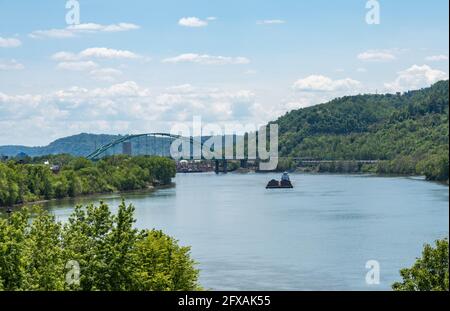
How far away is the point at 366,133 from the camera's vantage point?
115562 mm

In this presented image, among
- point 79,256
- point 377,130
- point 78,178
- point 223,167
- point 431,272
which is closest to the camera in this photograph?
point 79,256

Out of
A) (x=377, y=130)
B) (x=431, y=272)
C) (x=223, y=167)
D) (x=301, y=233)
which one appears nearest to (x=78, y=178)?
(x=301, y=233)

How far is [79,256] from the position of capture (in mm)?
10734

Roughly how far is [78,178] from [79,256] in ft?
168

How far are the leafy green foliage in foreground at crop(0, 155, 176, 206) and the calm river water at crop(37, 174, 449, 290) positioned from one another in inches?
126

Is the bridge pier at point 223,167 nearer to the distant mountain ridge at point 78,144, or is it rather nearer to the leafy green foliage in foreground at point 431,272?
the distant mountain ridge at point 78,144

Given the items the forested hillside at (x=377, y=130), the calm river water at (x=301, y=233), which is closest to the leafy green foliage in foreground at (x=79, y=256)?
the calm river water at (x=301, y=233)

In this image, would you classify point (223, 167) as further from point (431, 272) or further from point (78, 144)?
point (431, 272)

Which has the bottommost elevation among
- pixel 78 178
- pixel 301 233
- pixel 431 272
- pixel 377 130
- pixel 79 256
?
pixel 301 233

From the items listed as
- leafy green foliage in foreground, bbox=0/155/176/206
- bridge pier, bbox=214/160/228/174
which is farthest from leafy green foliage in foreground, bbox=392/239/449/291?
bridge pier, bbox=214/160/228/174

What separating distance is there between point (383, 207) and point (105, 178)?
3020cm

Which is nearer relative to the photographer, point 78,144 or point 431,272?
point 431,272

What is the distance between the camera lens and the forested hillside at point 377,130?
88000mm
